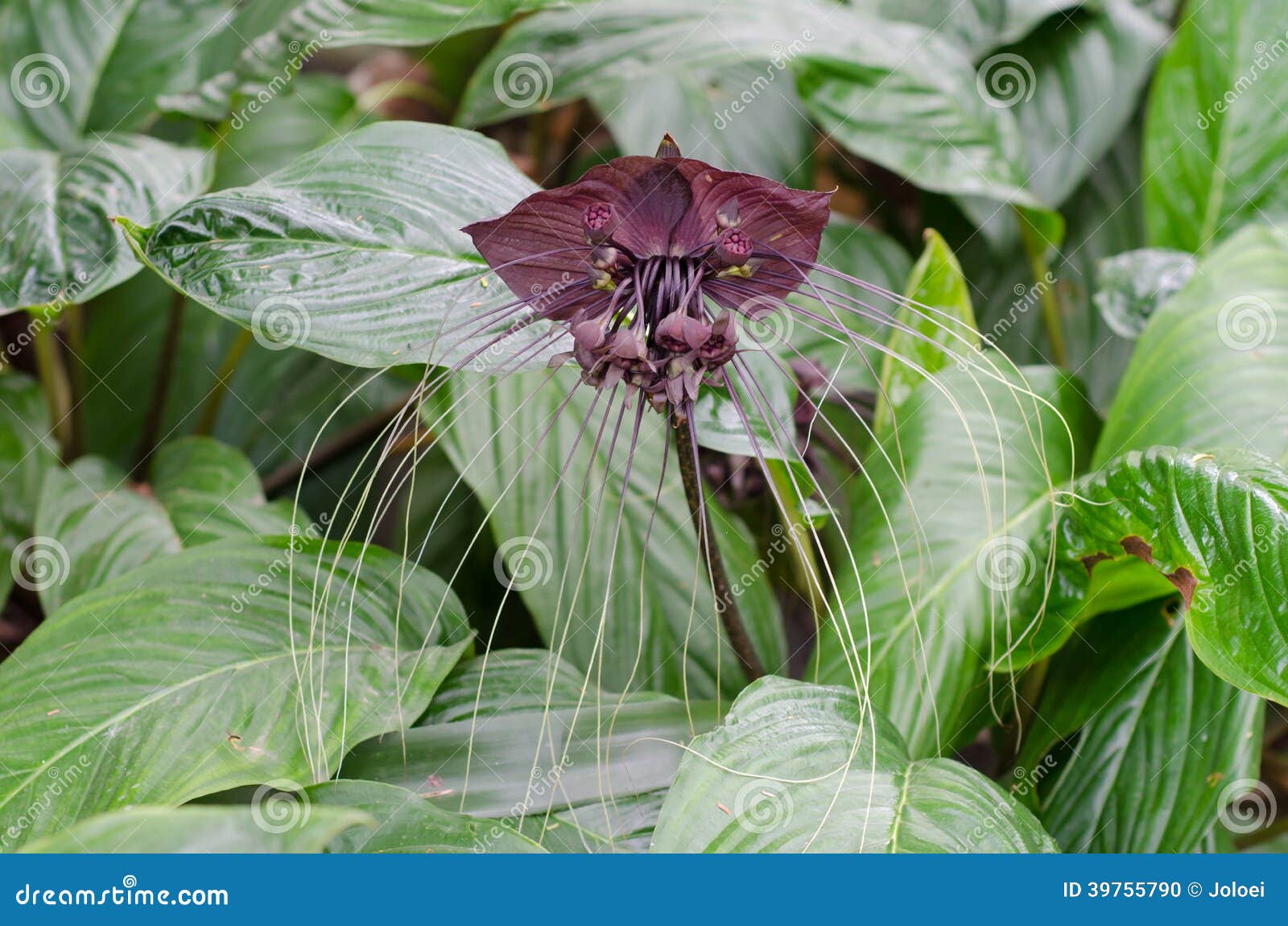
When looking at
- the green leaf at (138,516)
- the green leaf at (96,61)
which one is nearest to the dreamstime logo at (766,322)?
the green leaf at (138,516)

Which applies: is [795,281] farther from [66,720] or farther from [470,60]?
[470,60]

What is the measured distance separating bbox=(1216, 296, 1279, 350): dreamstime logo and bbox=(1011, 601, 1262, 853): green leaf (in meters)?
0.23

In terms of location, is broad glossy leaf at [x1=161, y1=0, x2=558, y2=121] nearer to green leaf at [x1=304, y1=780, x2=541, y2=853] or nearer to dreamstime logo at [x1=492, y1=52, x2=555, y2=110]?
dreamstime logo at [x1=492, y1=52, x2=555, y2=110]

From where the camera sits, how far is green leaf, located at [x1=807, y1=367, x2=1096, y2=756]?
0.74m

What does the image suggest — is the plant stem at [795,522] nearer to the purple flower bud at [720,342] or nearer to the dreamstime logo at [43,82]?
the purple flower bud at [720,342]

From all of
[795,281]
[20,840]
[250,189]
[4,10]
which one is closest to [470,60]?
[4,10]

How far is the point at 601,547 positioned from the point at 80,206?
0.55m

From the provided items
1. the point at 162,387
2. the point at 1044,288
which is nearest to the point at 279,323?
the point at 162,387

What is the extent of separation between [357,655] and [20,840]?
9.2 inches

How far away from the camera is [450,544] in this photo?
1.16 meters
